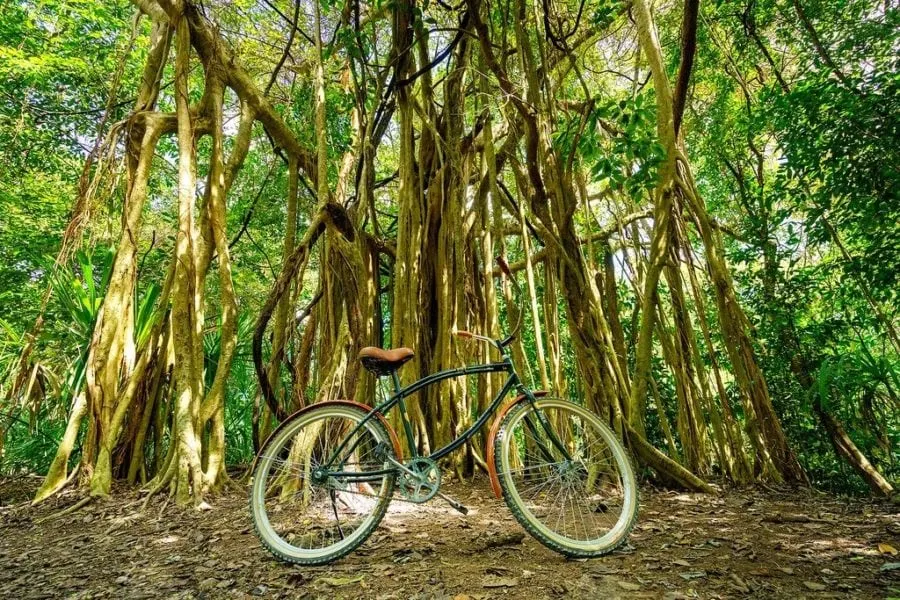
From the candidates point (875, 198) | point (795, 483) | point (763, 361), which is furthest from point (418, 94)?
point (795, 483)

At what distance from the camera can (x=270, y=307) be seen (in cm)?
291

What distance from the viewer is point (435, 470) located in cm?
185

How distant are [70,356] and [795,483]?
15.4 ft

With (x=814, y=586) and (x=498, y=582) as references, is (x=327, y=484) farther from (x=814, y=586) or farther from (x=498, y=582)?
(x=814, y=586)

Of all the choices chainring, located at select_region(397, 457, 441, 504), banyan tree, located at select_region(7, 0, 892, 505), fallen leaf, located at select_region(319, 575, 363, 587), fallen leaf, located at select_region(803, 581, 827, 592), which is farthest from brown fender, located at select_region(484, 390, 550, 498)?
fallen leaf, located at select_region(803, 581, 827, 592)

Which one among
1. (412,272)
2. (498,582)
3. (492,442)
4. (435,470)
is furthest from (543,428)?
(412,272)

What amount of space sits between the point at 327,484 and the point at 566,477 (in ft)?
3.03

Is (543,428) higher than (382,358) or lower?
lower

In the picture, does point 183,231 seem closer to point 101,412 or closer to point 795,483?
point 101,412

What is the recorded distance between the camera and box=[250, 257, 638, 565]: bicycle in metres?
1.73

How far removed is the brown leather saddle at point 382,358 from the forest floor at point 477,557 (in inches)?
26.2

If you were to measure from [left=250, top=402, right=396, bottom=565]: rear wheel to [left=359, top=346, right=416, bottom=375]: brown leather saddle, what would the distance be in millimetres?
175

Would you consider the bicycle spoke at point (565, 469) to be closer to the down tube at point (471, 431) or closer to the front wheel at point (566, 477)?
the front wheel at point (566, 477)

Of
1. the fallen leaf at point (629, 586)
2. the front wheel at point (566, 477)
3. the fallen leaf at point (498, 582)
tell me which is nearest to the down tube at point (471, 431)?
the front wheel at point (566, 477)
